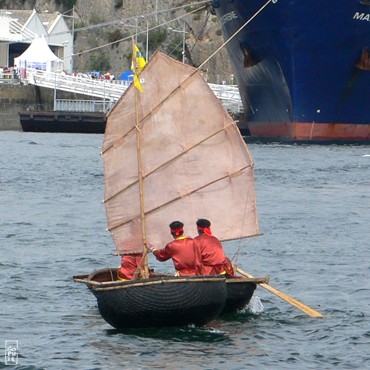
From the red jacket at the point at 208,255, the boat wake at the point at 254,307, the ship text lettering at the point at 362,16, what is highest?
the ship text lettering at the point at 362,16

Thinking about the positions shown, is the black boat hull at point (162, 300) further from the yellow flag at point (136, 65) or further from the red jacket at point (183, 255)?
the yellow flag at point (136, 65)

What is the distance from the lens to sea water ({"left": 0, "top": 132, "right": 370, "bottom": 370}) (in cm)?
2123

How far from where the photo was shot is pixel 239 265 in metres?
31.0

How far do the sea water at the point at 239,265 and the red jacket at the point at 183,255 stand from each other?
3.32 ft

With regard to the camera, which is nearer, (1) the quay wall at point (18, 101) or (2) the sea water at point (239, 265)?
(2) the sea water at point (239, 265)

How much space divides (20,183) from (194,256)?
2986 cm

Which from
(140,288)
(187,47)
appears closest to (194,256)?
(140,288)

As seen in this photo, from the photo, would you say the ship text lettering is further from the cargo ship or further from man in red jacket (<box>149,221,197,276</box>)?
man in red jacket (<box>149,221,197,276</box>)

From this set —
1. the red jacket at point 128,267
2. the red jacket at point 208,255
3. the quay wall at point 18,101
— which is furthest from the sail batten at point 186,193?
the quay wall at point 18,101

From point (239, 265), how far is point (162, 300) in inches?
371

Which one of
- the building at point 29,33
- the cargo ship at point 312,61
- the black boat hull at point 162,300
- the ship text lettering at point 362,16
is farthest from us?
the building at point 29,33

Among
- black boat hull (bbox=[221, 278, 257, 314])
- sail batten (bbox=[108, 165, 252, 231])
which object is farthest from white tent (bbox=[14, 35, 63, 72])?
A: black boat hull (bbox=[221, 278, 257, 314])

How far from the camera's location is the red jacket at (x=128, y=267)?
2397 centimetres

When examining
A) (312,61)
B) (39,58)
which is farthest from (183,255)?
(39,58)
